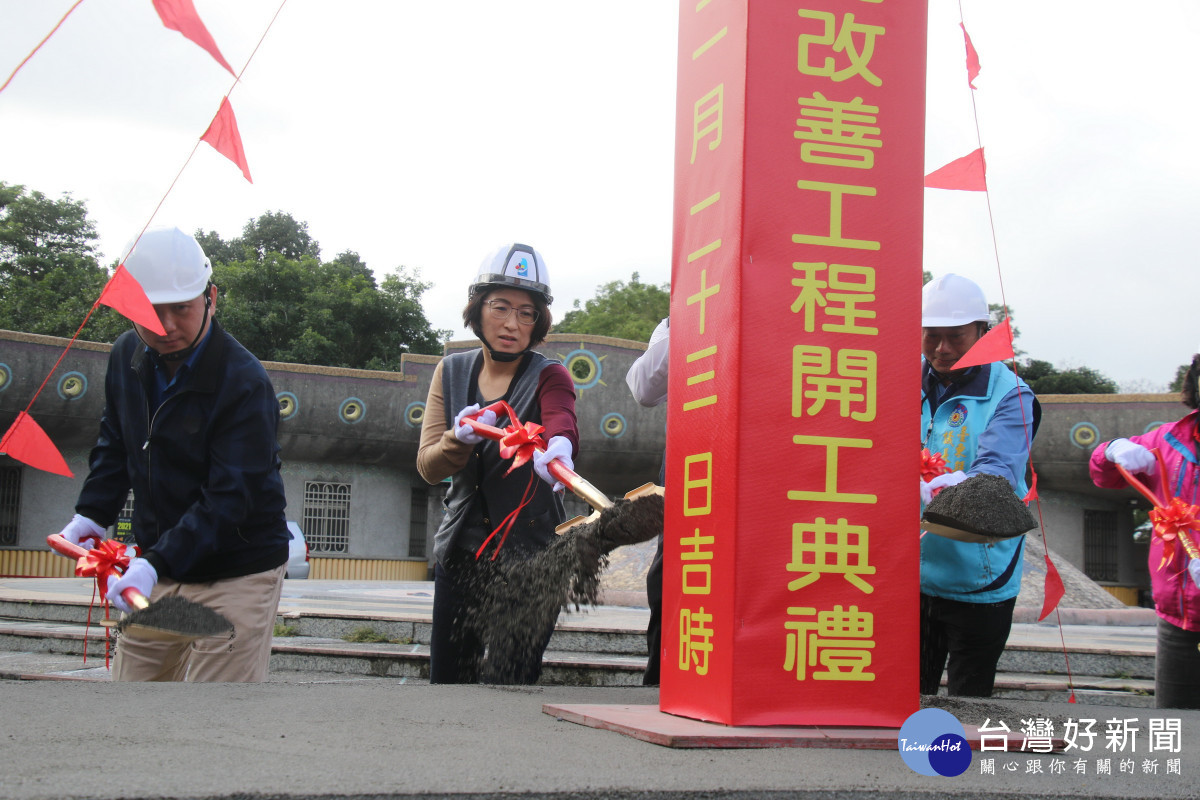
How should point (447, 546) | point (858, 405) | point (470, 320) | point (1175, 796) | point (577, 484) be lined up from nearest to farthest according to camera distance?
1. point (1175, 796)
2. point (858, 405)
3. point (577, 484)
4. point (447, 546)
5. point (470, 320)

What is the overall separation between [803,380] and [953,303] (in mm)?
1464

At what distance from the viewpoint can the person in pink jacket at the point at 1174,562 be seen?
3.41m

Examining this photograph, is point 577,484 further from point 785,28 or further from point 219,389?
point 785,28

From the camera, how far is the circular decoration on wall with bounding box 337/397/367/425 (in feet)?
59.3

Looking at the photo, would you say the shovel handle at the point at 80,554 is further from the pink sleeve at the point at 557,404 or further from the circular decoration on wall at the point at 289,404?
the circular decoration on wall at the point at 289,404

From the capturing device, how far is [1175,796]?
168 cm

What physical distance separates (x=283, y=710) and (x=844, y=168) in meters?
1.73

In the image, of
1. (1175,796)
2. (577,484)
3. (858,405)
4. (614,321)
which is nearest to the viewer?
(1175,796)

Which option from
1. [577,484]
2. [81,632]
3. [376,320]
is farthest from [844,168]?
[376,320]

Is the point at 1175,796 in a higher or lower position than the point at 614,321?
lower

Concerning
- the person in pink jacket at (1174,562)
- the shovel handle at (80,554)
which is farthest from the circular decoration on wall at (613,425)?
the shovel handle at (80,554)

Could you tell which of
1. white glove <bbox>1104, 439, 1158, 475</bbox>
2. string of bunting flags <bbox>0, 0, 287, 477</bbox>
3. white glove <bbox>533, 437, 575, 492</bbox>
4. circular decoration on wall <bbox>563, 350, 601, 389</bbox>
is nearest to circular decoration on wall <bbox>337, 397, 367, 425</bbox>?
circular decoration on wall <bbox>563, 350, 601, 389</bbox>

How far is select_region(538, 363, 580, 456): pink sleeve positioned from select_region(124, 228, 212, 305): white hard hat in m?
1.14

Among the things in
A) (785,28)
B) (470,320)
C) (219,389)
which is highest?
(785,28)
